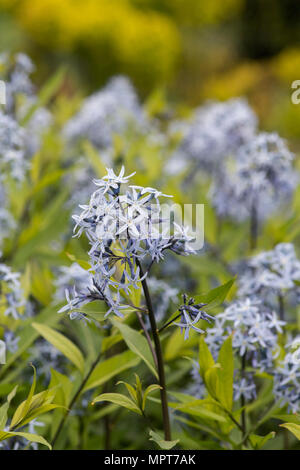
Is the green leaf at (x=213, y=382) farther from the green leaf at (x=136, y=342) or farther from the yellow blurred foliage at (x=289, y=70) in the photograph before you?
the yellow blurred foliage at (x=289, y=70)

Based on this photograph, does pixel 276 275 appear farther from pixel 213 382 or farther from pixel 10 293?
pixel 10 293

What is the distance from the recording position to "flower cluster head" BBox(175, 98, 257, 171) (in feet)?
6.94

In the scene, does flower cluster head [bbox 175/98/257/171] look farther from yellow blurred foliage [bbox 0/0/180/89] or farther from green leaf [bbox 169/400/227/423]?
yellow blurred foliage [bbox 0/0/180/89]

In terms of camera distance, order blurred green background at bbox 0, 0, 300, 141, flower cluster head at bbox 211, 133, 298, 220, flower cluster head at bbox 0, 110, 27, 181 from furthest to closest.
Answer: blurred green background at bbox 0, 0, 300, 141 → flower cluster head at bbox 211, 133, 298, 220 → flower cluster head at bbox 0, 110, 27, 181

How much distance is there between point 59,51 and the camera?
8.88 m

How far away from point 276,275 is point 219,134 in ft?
3.50

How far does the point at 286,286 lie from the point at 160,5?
396 inches

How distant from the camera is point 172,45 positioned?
800 centimetres

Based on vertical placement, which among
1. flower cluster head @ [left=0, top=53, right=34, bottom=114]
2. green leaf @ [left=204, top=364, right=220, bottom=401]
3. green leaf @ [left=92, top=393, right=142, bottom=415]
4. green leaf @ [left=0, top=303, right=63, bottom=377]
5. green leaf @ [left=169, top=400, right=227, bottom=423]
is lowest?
green leaf @ [left=92, top=393, right=142, bottom=415]

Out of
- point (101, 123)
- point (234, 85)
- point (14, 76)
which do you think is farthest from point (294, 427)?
point (234, 85)

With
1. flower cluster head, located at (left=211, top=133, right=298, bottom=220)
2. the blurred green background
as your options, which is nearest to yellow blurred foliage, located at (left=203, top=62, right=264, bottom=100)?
the blurred green background

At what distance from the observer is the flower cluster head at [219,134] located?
83.3 inches

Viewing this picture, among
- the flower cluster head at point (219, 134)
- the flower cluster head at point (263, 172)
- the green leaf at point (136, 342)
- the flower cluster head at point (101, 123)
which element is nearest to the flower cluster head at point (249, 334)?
the green leaf at point (136, 342)

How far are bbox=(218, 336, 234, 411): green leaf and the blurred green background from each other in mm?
5701
